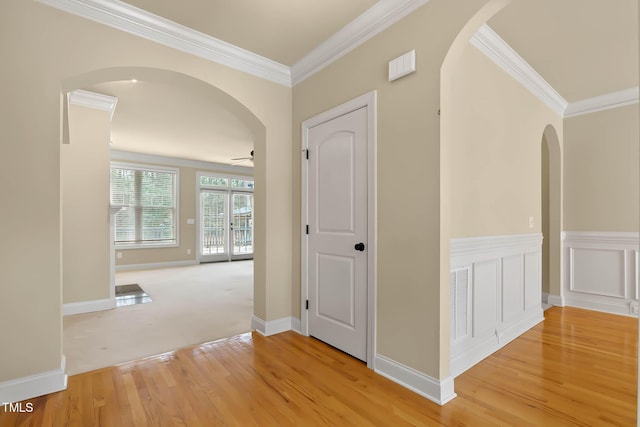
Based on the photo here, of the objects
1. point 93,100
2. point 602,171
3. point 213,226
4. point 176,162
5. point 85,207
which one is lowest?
point 213,226

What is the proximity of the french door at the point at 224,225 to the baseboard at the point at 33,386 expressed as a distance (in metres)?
6.48

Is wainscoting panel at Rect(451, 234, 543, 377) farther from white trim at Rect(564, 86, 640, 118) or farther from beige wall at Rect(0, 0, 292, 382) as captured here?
beige wall at Rect(0, 0, 292, 382)

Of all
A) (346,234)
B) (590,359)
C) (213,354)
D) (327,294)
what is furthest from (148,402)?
(590,359)

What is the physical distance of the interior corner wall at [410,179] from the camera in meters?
1.95

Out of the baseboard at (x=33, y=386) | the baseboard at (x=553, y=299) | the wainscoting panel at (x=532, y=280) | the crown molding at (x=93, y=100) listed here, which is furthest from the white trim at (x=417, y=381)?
the crown molding at (x=93, y=100)

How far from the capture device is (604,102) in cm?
384

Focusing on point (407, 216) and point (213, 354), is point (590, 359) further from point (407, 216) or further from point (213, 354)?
point (213, 354)

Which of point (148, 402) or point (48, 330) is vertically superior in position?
point (48, 330)

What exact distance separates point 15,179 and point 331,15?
7.94ft

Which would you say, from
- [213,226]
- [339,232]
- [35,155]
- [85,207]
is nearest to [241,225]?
[213,226]

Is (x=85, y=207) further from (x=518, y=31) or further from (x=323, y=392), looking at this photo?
(x=518, y=31)

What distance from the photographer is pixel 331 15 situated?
236 cm

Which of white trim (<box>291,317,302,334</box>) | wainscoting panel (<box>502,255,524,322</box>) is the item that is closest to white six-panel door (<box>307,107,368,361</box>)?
white trim (<box>291,317,302,334</box>)

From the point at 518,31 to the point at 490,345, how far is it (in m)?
2.59
